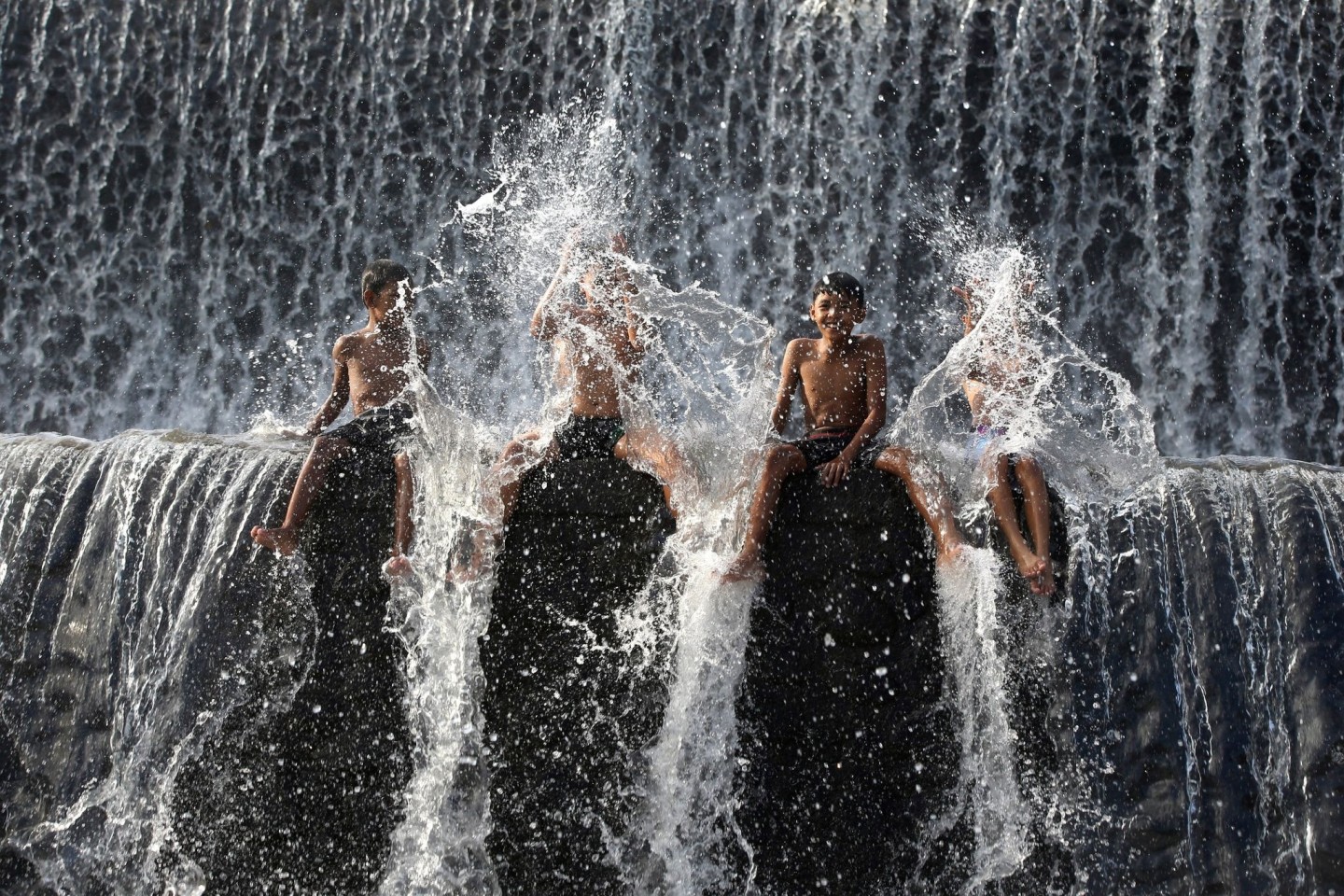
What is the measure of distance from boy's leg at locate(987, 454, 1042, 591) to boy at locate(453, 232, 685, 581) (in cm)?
90

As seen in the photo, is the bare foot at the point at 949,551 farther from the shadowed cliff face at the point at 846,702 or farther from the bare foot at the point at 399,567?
the bare foot at the point at 399,567

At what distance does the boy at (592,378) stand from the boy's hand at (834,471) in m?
0.42

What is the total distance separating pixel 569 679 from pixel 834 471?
97 cm

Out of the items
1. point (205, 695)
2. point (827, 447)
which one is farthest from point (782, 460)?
point (205, 695)

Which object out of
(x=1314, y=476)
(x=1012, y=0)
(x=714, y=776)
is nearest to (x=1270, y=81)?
(x=1012, y=0)

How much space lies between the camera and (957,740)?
11.7ft

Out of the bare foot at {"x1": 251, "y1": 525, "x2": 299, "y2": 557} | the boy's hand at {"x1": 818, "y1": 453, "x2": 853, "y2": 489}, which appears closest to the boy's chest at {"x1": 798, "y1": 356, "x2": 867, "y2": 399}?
the boy's hand at {"x1": 818, "y1": 453, "x2": 853, "y2": 489}

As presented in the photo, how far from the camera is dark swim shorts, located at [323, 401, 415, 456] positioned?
4.04 metres

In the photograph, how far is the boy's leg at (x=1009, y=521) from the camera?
349 cm

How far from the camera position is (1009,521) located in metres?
3.57

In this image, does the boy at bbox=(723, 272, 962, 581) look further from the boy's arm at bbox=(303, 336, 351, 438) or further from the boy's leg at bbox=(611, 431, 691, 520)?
the boy's arm at bbox=(303, 336, 351, 438)

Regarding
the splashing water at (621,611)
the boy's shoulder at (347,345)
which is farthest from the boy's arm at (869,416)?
the boy's shoulder at (347,345)

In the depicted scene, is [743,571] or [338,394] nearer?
[743,571]

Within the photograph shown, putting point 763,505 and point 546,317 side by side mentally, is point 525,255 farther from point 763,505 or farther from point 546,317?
point 763,505
